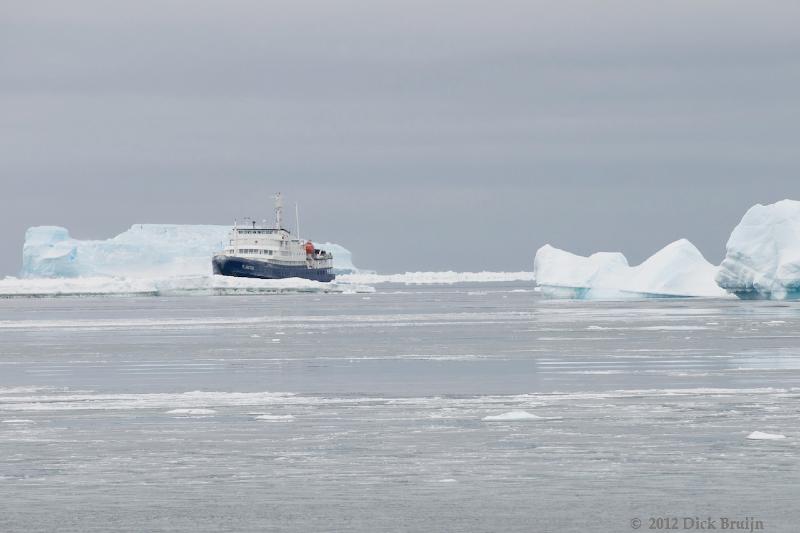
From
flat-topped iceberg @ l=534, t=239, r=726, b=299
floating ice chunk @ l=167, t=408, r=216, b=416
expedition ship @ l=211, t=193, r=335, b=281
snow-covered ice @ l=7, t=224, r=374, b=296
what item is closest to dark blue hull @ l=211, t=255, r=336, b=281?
expedition ship @ l=211, t=193, r=335, b=281

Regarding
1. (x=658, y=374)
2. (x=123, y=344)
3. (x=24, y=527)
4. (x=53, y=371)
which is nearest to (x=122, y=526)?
(x=24, y=527)

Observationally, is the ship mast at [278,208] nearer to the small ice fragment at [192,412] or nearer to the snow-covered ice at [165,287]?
the snow-covered ice at [165,287]

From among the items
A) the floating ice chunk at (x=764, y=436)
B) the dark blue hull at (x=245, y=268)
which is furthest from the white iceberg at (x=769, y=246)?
the dark blue hull at (x=245, y=268)

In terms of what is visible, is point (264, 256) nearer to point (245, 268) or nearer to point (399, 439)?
point (245, 268)

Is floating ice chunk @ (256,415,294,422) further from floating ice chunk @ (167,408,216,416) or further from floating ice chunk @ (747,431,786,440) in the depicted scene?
floating ice chunk @ (747,431,786,440)

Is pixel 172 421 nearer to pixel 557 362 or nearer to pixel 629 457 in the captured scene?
pixel 629 457

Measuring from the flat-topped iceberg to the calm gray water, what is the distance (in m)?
31.1

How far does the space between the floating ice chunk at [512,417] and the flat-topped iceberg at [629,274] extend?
42323mm

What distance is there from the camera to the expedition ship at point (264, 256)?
94.8m

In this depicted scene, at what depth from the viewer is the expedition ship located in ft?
311

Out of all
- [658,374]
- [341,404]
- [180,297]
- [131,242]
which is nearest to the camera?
[341,404]

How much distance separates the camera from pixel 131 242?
143 meters

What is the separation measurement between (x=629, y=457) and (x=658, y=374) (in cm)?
852

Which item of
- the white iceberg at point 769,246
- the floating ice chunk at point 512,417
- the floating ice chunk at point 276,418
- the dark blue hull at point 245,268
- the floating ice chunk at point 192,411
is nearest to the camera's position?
the floating ice chunk at point 512,417
